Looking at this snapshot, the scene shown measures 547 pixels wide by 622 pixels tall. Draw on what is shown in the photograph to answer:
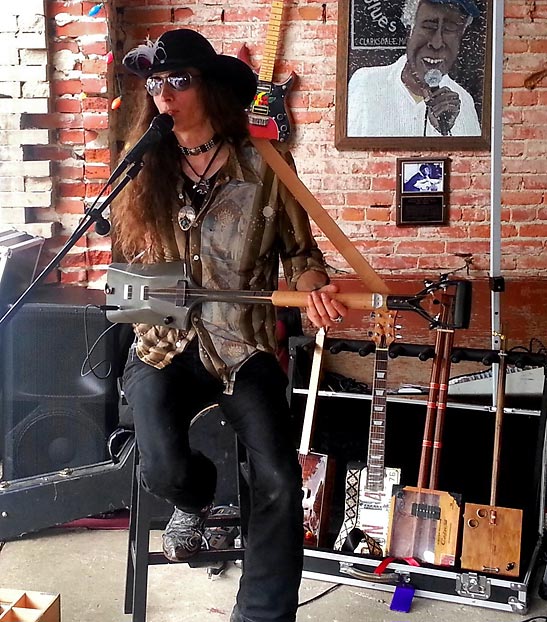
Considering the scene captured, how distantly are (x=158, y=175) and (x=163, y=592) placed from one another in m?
1.31

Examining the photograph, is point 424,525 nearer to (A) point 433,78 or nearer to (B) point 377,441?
(B) point 377,441

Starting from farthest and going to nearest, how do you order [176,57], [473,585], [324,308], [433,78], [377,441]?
[433,78]
[377,441]
[473,585]
[176,57]
[324,308]

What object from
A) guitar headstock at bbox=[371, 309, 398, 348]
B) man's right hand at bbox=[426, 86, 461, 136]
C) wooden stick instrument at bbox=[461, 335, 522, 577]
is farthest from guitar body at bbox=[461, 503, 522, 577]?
man's right hand at bbox=[426, 86, 461, 136]

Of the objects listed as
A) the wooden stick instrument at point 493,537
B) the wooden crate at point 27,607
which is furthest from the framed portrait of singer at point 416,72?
the wooden crate at point 27,607

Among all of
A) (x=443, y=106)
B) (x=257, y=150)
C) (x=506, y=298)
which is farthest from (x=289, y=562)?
(x=443, y=106)

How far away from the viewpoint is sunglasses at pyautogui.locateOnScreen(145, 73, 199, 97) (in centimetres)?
194

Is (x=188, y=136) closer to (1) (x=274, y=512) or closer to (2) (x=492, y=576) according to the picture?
(1) (x=274, y=512)

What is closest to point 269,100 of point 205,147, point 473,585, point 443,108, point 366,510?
point 443,108

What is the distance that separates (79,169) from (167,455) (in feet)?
4.98

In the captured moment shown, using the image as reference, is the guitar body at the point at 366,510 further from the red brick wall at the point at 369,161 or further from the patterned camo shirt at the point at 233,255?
the red brick wall at the point at 369,161

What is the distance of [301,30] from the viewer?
3215 mm

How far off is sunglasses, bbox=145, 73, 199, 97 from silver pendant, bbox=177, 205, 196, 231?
0.30m

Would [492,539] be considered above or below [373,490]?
below

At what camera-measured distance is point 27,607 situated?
191cm
